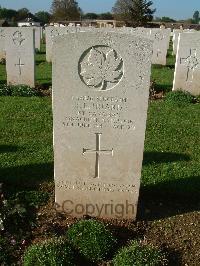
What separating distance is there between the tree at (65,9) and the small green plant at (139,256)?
2228 inches

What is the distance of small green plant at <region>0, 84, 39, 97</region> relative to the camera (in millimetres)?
10995

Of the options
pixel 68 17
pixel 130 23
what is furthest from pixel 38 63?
pixel 68 17

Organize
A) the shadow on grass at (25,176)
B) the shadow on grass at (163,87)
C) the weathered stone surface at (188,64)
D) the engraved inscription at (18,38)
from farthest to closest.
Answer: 1. the shadow on grass at (163,87)
2. the engraved inscription at (18,38)
3. the weathered stone surface at (188,64)
4. the shadow on grass at (25,176)

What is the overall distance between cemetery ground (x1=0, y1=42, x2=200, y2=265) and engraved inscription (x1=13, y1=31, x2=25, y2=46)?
120 inches

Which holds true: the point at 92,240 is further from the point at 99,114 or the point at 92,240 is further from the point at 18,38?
the point at 18,38

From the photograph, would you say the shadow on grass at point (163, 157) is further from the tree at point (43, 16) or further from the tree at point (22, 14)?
the tree at point (43, 16)

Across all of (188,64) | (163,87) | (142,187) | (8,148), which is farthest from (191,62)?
(142,187)

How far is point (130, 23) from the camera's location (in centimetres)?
4606

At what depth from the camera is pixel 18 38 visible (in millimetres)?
11477

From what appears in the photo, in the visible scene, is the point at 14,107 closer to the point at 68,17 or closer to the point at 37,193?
the point at 37,193

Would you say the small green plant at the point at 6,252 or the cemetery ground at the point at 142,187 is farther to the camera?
the cemetery ground at the point at 142,187

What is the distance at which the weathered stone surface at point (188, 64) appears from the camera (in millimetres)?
10867

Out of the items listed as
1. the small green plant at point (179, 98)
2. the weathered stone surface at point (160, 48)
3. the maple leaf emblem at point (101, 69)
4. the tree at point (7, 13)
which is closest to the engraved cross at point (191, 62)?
the small green plant at point (179, 98)

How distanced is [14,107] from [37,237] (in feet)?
18.1
